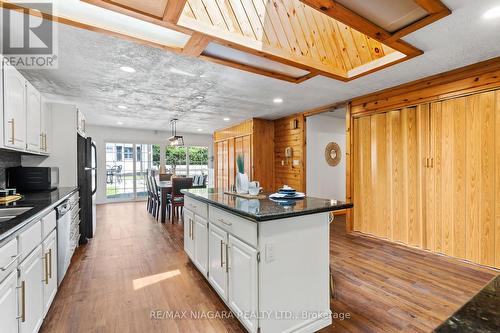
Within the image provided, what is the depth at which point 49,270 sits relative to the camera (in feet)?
6.32

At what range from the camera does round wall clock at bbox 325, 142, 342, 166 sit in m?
5.82

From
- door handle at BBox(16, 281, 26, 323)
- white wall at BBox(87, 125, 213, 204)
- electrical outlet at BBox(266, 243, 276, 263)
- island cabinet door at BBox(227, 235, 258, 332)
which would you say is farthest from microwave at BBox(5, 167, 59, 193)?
white wall at BBox(87, 125, 213, 204)

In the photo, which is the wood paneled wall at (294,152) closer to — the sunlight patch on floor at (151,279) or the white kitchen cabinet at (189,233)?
the white kitchen cabinet at (189,233)

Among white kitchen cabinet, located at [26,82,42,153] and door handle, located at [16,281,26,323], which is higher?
white kitchen cabinet, located at [26,82,42,153]

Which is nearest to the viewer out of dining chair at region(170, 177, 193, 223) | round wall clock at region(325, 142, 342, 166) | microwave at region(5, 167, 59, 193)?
microwave at region(5, 167, 59, 193)

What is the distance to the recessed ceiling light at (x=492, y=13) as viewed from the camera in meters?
1.81

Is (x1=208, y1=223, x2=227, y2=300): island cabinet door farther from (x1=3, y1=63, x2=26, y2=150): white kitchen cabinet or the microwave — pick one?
the microwave

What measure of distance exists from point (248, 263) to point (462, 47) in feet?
9.56

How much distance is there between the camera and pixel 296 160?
5535mm

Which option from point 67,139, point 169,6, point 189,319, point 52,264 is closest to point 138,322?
point 189,319

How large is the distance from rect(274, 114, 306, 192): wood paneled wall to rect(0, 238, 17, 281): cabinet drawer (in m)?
4.71

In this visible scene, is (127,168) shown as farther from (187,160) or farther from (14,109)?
(14,109)

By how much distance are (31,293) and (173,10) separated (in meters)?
2.16

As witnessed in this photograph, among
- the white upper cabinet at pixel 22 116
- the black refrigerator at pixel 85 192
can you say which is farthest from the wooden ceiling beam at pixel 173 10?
the black refrigerator at pixel 85 192
